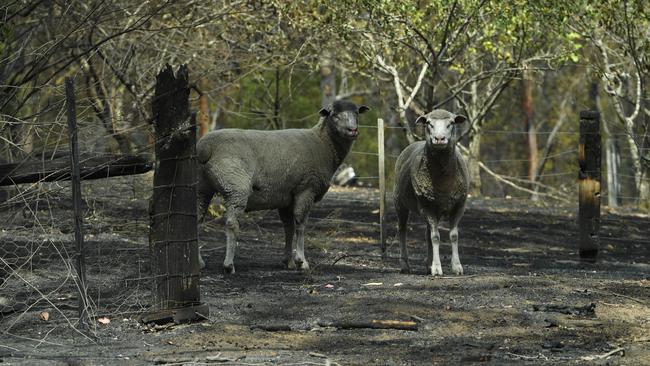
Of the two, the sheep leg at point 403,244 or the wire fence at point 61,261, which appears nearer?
the wire fence at point 61,261

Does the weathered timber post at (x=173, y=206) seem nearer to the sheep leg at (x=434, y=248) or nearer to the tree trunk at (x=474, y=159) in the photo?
the sheep leg at (x=434, y=248)

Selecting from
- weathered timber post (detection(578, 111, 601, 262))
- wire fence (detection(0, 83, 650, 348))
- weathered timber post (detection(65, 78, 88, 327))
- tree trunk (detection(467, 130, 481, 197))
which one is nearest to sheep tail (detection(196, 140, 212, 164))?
wire fence (detection(0, 83, 650, 348))

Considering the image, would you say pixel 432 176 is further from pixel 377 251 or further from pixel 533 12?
pixel 533 12

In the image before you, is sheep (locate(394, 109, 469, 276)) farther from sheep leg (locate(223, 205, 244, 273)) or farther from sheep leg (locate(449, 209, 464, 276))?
sheep leg (locate(223, 205, 244, 273))

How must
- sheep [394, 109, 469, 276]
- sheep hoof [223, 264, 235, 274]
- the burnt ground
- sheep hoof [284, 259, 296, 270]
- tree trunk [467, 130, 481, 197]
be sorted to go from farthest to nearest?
tree trunk [467, 130, 481, 197] → sheep hoof [284, 259, 296, 270] → sheep hoof [223, 264, 235, 274] → sheep [394, 109, 469, 276] → the burnt ground

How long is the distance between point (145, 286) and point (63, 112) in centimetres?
201

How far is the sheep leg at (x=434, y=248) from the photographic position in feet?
46.8

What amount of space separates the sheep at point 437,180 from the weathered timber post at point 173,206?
12.0 feet

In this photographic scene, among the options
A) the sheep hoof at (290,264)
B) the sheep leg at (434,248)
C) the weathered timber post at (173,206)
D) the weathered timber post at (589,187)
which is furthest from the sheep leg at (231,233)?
the weathered timber post at (589,187)

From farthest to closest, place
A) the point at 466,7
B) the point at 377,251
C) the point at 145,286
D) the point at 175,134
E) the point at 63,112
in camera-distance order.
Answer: the point at 466,7 < the point at 377,251 < the point at 145,286 < the point at 63,112 < the point at 175,134

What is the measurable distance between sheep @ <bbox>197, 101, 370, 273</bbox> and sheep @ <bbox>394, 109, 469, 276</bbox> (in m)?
1.02

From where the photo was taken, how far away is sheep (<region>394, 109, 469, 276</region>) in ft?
45.9

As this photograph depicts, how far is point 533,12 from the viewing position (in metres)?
21.4

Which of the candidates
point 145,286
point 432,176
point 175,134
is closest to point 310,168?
point 432,176
